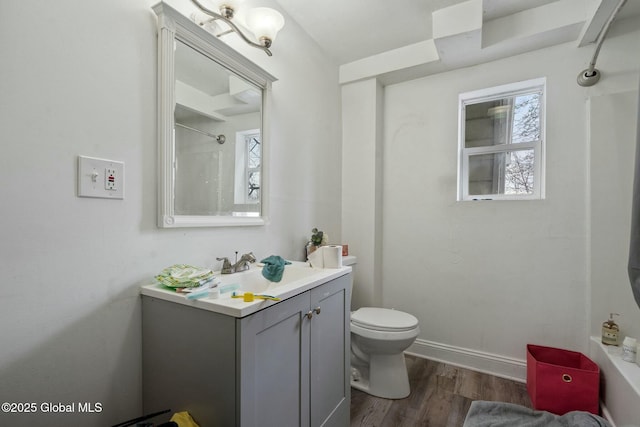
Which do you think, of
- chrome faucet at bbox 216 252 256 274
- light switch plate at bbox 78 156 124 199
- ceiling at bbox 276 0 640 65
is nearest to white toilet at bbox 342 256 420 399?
chrome faucet at bbox 216 252 256 274

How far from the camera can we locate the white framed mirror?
3.68ft

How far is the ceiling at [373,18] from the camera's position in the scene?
1758 mm

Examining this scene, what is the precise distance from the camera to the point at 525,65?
2.00 metres

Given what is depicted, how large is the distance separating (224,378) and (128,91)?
Result: 1.03m

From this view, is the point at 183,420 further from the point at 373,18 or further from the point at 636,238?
the point at 373,18

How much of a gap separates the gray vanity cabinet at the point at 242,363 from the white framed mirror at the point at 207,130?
0.44 meters

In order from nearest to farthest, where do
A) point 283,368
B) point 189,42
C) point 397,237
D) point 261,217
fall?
point 283,368
point 189,42
point 261,217
point 397,237

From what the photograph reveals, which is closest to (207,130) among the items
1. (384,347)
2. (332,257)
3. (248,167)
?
(248,167)

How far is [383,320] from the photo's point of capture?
1781 millimetres

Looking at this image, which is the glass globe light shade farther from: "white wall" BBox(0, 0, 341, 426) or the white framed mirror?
"white wall" BBox(0, 0, 341, 426)

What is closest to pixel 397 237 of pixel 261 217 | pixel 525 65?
pixel 261 217

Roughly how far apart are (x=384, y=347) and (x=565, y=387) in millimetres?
984

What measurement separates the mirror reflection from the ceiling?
73 cm

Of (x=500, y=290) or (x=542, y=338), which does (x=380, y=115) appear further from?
(x=542, y=338)
